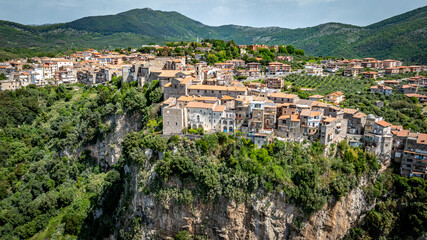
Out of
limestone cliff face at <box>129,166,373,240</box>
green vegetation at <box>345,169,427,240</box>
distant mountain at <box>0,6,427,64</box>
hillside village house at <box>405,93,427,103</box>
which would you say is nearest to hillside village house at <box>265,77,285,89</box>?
hillside village house at <box>405,93,427,103</box>

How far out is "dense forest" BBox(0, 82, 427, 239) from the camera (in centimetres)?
3497

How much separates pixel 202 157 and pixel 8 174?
127 feet

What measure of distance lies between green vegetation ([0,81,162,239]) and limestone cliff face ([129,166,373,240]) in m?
10.2

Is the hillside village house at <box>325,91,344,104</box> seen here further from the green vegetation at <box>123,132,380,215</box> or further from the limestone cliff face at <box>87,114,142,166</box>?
the limestone cliff face at <box>87,114,142,166</box>

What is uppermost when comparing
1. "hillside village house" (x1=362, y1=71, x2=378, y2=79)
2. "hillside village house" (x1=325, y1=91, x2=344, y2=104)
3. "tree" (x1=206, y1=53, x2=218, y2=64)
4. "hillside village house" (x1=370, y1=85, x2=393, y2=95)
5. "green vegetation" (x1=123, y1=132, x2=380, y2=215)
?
"tree" (x1=206, y1=53, x2=218, y2=64)

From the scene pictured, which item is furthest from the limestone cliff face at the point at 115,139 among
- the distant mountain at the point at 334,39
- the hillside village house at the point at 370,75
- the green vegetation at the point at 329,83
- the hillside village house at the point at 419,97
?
the distant mountain at the point at 334,39

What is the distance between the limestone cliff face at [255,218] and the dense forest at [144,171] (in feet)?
3.34

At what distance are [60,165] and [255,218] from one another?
119 feet

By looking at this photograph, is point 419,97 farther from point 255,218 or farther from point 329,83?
point 255,218

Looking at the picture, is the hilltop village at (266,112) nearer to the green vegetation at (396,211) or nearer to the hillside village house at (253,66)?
the green vegetation at (396,211)

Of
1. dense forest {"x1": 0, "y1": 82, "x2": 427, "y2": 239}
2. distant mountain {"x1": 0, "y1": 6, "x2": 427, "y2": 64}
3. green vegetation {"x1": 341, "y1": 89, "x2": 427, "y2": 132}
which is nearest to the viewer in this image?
dense forest {"x1": 0, "y1": 82, "x2": 427, "y2": 239}

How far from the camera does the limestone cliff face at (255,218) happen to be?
3419cm

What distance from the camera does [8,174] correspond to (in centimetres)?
5125

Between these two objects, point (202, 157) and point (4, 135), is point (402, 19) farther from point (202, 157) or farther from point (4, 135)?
point (4, 135)
